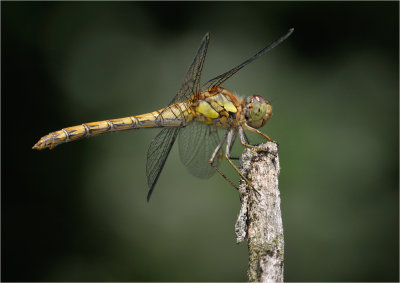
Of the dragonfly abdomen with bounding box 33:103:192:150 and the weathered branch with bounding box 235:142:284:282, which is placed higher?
the dragonfly abdomen with bounding box 33:103:192:150

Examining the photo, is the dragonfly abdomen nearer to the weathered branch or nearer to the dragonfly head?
the dragonfly head

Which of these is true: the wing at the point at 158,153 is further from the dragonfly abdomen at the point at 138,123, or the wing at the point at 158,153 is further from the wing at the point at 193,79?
the wing at the point at 193,79

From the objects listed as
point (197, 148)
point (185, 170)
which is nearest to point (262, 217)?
point (197, 148)

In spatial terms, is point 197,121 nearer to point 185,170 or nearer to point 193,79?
point 193,79

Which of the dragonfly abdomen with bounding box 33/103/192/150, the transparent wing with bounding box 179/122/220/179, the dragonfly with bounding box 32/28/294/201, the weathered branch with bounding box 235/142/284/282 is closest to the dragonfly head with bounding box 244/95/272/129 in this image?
the dragonfly with bounding box 32/28/294/201

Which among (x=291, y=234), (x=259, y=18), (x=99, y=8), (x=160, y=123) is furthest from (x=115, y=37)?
(x=291, y=234)

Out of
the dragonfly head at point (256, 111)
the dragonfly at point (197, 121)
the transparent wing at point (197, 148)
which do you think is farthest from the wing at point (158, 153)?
the dragonfly head at point (256, 111)
